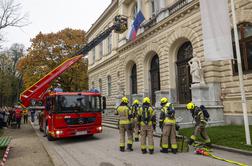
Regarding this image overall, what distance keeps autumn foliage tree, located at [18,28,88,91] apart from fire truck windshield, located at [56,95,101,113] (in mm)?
19850

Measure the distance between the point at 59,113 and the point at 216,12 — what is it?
26.8 feet

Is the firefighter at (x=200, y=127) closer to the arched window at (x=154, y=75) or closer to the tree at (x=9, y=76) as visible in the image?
the arched window at (x=154, y=75)

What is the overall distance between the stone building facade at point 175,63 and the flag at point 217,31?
379cm

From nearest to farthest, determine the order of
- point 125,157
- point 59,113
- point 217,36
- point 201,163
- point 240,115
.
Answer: point 201,163 < point 125,157 < point 217,36 < point 59,113 < point 240,115

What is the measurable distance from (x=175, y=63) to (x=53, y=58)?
2109 cm

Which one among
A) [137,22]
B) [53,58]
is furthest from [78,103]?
[53,58]

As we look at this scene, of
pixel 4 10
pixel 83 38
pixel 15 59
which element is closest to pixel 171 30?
pixel 4 10

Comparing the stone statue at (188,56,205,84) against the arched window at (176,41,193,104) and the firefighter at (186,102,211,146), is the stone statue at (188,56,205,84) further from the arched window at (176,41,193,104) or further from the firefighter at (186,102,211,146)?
the firefighter at (186,102,211,146)

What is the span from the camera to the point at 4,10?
17344 mm

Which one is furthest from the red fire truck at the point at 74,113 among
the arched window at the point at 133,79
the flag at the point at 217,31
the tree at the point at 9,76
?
the tree at the point at 9,76

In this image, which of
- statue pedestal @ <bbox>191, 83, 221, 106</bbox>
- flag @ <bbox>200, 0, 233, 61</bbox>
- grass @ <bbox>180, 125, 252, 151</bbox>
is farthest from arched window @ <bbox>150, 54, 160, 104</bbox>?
flag @ <bbox>200, 0, 233, 61</bbox>

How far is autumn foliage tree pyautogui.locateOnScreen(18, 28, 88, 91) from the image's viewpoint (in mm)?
30562

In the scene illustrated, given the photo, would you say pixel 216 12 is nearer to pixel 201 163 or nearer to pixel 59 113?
pixel 201 163

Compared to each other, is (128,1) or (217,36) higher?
(128,1)
